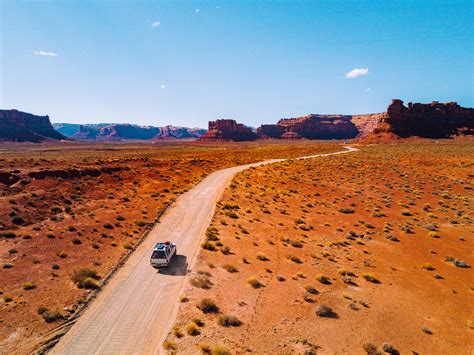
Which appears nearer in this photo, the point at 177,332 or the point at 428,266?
the point at 177,332

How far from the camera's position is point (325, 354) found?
12242 millimetres

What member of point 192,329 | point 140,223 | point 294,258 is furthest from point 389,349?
point 140,223

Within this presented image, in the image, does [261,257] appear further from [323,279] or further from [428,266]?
[428,266]

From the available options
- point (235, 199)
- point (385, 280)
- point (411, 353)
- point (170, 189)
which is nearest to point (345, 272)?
point (385, 280)

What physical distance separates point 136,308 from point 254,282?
725 centimetres

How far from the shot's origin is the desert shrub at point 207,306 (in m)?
14.9

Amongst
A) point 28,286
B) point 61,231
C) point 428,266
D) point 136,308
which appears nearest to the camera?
point 136,308

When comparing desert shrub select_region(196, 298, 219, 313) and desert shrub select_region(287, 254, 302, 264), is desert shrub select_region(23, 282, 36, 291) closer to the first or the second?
desert shrub select_region(196, 298, 219, 313)

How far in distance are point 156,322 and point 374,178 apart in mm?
49376

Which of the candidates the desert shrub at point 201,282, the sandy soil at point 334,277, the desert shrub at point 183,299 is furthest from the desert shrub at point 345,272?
the desert shrub at point 183,299

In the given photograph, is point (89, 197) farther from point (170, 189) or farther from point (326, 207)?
point (326, 207)

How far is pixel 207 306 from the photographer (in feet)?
49.2

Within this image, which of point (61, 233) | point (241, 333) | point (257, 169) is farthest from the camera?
point (257, 169)

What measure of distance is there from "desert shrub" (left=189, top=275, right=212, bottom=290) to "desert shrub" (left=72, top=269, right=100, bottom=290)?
5.84 metres
